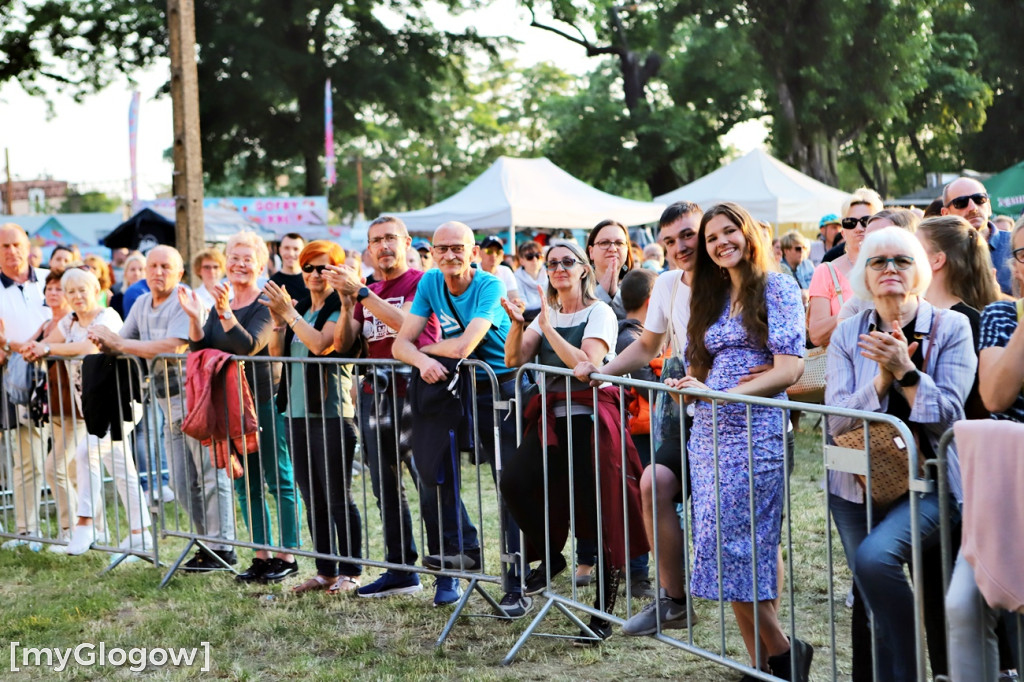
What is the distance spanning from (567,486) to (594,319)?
786 millimetres

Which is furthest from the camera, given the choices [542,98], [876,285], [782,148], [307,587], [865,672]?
[542,98]

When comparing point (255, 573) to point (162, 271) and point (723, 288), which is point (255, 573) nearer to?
point (162, 271)

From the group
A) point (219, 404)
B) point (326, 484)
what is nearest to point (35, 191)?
point (219, 404)

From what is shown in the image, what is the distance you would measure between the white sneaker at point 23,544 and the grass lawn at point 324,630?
44 cm

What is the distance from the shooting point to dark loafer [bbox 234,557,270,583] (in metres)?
6.46

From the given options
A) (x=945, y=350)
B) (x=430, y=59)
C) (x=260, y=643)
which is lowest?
(x=260, y=643)

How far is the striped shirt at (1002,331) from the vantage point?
3.41 m

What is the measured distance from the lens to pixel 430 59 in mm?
39156

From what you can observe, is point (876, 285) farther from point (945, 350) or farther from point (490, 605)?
point (490, 605)

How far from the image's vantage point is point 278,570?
6.48 m

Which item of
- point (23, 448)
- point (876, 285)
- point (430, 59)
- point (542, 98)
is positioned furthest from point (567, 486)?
point (542, 98)

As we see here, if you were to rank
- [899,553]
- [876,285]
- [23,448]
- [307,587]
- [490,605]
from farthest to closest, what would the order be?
1. [23,448]
2. [307,587]
3. [490,605]
4. [876,285]
5. [899,553]

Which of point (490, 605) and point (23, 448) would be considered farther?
point (23, 448)

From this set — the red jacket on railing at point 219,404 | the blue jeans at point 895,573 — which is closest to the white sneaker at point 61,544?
the red jacket on railing at point 219,404
